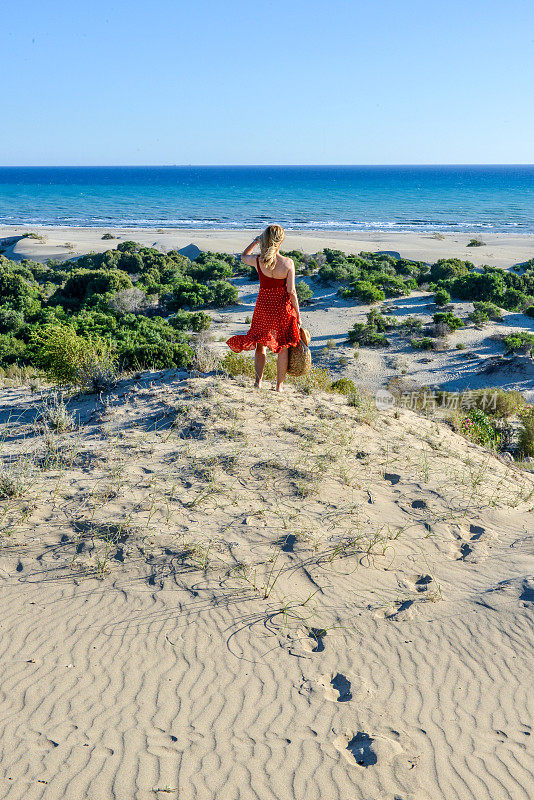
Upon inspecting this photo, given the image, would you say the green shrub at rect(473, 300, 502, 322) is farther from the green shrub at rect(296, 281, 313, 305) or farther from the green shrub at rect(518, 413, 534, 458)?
the green shrub at rect(518, 413, 534, 458)

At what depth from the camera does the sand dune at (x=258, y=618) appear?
2.84 meters

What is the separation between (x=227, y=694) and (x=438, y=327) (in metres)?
16.5

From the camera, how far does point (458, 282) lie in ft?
76.0

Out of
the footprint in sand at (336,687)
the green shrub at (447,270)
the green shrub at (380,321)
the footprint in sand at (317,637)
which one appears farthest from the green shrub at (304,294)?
the footprint in sand at (336,687)

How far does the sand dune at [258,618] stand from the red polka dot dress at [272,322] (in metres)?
0.94

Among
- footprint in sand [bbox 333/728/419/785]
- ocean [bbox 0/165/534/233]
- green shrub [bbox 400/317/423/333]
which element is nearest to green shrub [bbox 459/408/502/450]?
footprint in sand [bbox 333/728/419/785]

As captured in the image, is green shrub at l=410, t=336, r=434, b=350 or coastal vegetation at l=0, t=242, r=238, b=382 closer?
coastal vegetation at l=0, t=242, r=238, b=382

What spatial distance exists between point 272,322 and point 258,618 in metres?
3.64

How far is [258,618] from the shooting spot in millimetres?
3791

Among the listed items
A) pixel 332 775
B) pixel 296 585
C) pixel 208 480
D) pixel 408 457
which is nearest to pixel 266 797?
pixel 332 775

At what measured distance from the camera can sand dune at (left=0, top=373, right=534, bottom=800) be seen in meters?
2.84

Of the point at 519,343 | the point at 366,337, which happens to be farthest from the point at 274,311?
the point at 519,343

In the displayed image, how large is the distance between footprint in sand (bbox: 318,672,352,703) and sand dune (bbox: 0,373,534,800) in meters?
0.01

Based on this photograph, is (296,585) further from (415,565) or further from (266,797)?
(266,797)
